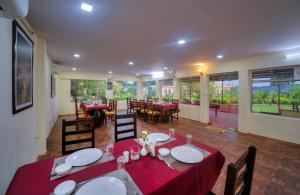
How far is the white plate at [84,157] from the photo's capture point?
1183 mm

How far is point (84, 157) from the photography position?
4.14 feet

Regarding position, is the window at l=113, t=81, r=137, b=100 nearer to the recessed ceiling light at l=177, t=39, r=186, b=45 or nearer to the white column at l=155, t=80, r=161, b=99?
the white column at l=155, t=80, r=161, b=99

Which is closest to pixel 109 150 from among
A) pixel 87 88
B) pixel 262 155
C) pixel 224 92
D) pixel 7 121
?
pixel 7 121

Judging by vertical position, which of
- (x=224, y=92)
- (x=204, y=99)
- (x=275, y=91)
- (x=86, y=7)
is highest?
(x=86, y=7)

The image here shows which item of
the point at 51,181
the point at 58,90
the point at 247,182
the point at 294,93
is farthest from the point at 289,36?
the point at 58,90

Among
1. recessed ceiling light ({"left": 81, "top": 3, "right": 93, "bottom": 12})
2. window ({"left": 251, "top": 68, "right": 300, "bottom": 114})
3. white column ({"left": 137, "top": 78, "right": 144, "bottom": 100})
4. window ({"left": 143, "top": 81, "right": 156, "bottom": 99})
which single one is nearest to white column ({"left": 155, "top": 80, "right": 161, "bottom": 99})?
window ({"left": 143, "top": 81, "right": 156, "bottom": 99})

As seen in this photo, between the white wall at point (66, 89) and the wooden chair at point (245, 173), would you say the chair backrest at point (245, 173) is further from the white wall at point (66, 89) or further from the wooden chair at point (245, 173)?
the white wall at point (66, 89)

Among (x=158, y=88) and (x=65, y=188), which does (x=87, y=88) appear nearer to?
(x=158, y=88)

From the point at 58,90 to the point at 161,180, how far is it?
789cm

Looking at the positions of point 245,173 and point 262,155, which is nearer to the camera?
point 245,173

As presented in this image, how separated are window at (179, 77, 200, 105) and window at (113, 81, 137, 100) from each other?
4.05 meters

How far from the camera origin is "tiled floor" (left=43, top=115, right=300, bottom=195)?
1954mm

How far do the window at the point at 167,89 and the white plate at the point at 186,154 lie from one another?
6.11 metres

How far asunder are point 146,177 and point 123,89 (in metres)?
8.80
